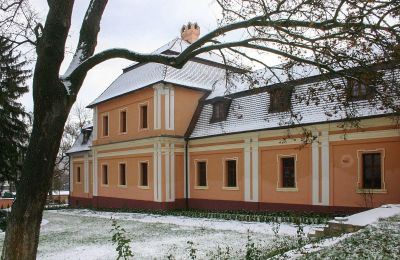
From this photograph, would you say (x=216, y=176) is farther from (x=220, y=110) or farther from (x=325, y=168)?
(x=325, y=168)

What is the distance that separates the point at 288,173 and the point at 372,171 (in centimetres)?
382

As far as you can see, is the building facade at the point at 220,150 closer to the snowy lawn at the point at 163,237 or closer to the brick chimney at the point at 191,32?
the brick chimney at the point at 191,32

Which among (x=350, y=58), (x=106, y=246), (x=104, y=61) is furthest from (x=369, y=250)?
(x=106, y=246)

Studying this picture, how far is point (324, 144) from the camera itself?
17.3 metres

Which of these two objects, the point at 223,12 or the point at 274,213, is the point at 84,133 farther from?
the point at 223,12

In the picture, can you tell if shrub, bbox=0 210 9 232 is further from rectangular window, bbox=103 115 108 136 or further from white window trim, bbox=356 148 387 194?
white window trim, bbox=356 148 387 194

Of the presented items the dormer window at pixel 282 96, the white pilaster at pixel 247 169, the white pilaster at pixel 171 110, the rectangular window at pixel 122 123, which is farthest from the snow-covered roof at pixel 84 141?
the dormer window at pixel 282 96

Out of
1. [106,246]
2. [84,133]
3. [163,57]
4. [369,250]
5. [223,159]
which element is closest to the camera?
[163,57]

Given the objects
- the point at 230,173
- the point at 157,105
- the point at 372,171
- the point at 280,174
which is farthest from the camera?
A: the point at 157,105

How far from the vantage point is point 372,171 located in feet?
53.6

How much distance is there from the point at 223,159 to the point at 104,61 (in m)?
15.9

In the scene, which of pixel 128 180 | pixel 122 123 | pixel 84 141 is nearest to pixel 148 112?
pixel 122 123

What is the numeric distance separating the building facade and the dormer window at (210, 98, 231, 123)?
0.05 m

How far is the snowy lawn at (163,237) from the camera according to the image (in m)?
10.7
